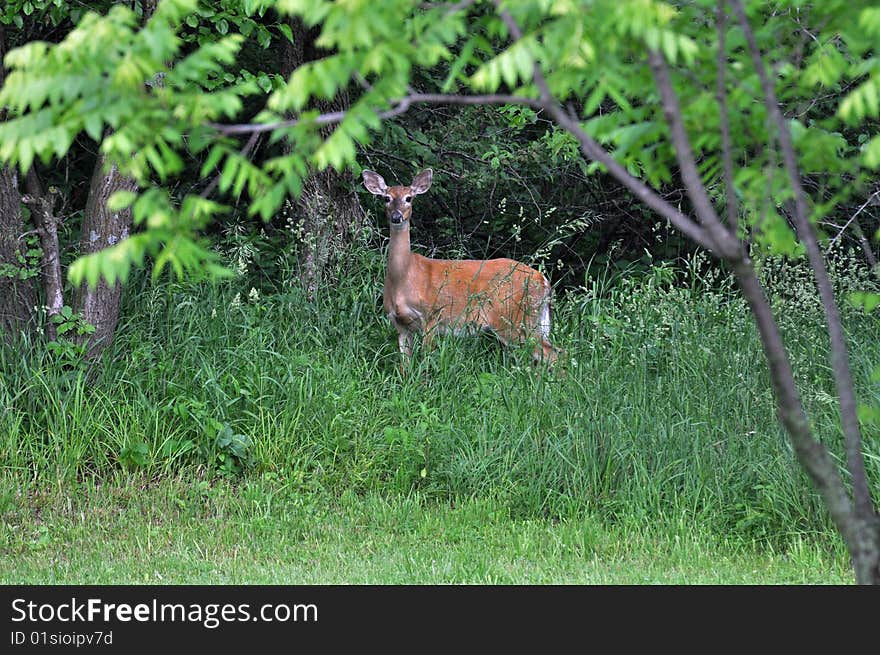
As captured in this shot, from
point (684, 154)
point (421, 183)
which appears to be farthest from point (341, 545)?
point (421, 183)

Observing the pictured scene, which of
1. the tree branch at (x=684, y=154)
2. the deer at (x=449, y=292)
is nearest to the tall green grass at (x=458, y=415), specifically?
the deer at (x=449, y=292)

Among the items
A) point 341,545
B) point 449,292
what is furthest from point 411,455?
point 449,292

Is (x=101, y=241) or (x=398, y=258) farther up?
(x=398, y=258)

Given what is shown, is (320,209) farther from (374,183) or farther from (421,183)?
(421,183)

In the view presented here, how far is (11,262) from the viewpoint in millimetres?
7082

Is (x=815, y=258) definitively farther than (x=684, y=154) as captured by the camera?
Yes

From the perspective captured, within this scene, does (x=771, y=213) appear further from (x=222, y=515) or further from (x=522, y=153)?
(x=522, y=153)

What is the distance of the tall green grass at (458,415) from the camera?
6.10 meters

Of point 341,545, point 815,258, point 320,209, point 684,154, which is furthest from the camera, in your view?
point 320,209

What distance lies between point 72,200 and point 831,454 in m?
6.67

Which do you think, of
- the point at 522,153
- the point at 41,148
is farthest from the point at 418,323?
the point at 41,148

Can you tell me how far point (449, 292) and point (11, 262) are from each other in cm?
313

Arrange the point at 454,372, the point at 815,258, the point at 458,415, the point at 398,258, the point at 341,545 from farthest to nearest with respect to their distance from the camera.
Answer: the point at 398,258, the point at 454,372, the point at 458,415, the point at 341,545, the point at 815,258

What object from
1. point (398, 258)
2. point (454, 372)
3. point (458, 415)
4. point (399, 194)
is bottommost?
point (458, 415)
